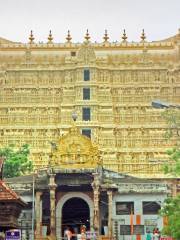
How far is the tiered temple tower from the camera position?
289ft

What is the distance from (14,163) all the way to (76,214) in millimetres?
20502

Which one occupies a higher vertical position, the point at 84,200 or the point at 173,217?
the point at 84,200

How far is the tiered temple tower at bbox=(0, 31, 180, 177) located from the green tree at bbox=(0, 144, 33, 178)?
32.0 ft

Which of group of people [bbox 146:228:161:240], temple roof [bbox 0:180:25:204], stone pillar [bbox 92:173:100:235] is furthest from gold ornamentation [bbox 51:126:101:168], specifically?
temple roof [bbox 0:180:25:204]

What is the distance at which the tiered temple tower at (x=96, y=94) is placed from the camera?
88188 millimetres

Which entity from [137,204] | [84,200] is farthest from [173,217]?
[84,200]

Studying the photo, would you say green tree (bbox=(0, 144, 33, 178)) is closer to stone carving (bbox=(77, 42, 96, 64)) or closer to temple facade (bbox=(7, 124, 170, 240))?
temple facade (bbox=(7, 124, 170, 240))

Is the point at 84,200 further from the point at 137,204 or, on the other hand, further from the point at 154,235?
the point at 154,235

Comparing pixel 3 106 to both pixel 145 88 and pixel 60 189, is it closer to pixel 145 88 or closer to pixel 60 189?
pixel 145 88

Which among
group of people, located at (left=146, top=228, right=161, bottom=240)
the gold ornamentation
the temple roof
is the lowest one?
group of people, located at (left=146, top=228, right=161, bottom=240)

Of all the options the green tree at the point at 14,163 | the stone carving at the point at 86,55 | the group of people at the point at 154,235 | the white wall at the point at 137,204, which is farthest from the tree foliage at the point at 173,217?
the stone carving at the point at 86,55

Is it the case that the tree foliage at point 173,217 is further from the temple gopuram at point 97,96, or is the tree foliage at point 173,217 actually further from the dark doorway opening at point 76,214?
the temple gopuram at point 97,96

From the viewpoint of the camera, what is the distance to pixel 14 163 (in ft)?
246

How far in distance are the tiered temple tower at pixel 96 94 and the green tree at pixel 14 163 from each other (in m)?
9.76
